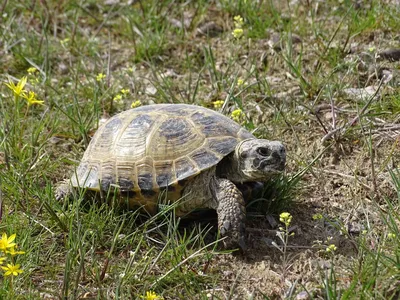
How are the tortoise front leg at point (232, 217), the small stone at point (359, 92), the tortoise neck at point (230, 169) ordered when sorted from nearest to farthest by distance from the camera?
the tortoise front leg at point (232, 217)
the tortoise neck at point (230, 169)
the small stone at point (359, 92)

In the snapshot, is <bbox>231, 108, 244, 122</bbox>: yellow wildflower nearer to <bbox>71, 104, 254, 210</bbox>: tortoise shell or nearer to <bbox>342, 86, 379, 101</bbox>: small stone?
<bbox>71, 104, 254, 210</bbox>: tortoise shell

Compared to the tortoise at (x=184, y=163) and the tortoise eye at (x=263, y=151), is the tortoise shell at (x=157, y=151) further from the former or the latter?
the tortoise eye at (x=263, y=151)

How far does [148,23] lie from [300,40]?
1.80 m

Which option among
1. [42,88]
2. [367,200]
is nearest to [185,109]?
[367,200]

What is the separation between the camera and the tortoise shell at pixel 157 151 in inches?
154

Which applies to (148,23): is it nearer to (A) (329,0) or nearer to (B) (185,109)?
(A) (329,0)

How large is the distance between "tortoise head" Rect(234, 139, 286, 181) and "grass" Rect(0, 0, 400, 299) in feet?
0.73

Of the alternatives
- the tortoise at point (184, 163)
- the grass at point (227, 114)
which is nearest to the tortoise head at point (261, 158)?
the tortoise at point (184, 163)

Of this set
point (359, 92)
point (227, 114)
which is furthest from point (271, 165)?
point (359, 92)

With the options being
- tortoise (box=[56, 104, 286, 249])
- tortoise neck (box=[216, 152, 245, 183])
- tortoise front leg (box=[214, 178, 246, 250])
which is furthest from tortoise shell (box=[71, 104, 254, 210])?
tortoise front leg (box=[214, 178, 246, 250])

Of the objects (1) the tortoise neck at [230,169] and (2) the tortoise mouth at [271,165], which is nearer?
(2) the tortoise mouth at [271,165]

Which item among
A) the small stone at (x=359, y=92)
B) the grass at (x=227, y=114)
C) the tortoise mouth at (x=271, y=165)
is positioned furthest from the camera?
the small stone at (x=359, y=92)

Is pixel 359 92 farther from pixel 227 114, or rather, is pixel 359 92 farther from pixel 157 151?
pixel 157 151

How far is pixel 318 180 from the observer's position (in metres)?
4.37
